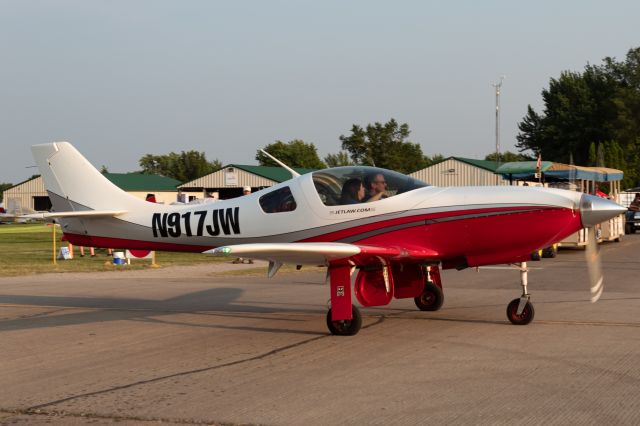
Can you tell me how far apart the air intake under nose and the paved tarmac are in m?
1.35

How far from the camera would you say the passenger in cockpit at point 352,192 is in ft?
33.6

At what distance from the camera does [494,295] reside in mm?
13656

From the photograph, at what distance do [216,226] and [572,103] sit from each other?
8195 centimetres

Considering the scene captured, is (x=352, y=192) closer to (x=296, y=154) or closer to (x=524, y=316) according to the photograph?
(x=524, y=316)

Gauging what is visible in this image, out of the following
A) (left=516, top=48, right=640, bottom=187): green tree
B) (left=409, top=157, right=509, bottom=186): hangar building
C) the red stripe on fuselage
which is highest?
(left=516, top=48, right=640, bottom=187): green tree

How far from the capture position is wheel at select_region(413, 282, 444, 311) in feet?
38.4

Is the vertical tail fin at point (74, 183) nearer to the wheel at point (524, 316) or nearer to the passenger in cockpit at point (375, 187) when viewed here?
the passenger in cockpit at point (375, 187)

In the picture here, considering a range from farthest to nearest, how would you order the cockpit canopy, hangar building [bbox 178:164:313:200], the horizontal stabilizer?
hangar building [bbox 178:164:313:200] → the cockpit canopy → the horizontal stabilizer

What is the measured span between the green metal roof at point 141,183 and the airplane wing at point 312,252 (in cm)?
6979

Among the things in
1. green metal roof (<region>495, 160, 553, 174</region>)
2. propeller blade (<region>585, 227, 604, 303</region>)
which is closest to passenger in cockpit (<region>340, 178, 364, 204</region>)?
propeller blade (<region>585, 227, 604, 303</region>)

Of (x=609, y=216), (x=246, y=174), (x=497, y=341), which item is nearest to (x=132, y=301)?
(x=497, y=341)

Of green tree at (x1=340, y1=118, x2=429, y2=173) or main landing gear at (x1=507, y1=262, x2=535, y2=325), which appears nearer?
main landing gear at (x1=507, y1=262, x2=535, y2=325)

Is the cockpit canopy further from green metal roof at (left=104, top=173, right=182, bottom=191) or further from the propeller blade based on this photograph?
green metal roof at (left=104, top=173, right=182, bottom=191)

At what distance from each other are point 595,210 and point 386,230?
2540 millimetres
